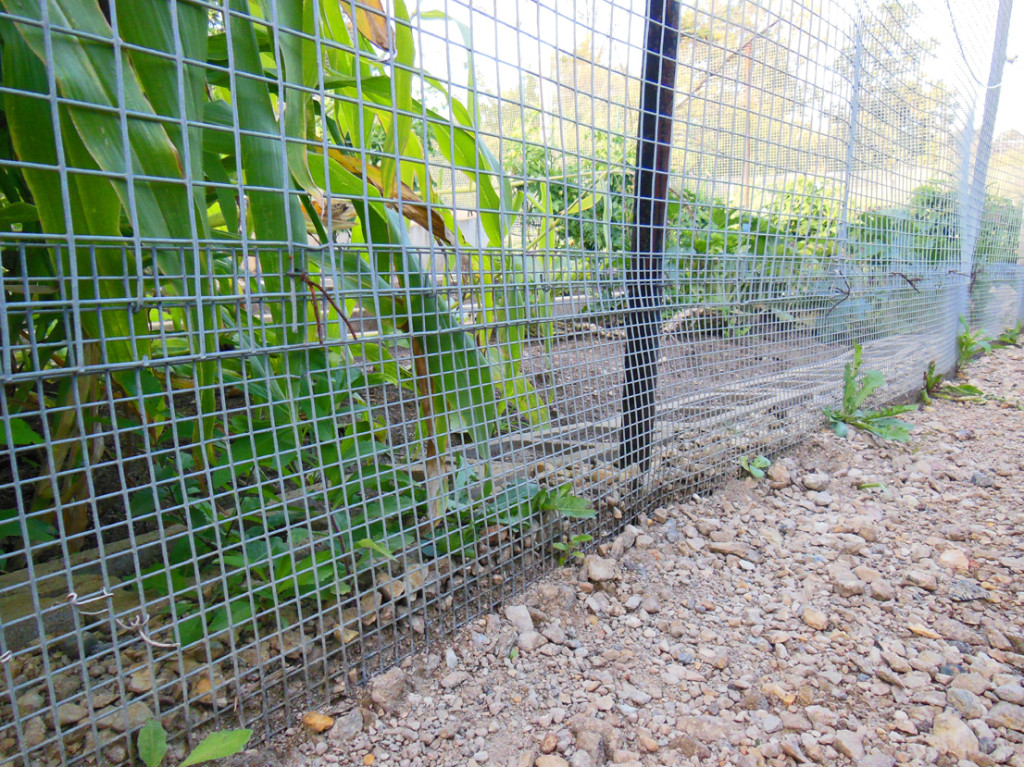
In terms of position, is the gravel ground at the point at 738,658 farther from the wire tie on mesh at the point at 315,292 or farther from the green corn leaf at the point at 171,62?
the green corn leaf at the point at 171,62

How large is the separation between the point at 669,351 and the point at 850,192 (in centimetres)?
107

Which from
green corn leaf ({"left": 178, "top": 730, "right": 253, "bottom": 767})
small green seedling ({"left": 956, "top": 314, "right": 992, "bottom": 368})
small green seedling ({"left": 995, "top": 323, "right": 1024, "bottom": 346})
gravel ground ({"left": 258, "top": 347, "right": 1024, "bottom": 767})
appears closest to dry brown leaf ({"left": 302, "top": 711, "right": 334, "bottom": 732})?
gravel ground ({"left": 258, "top": 347, "right": 1024, "bottom": 767})

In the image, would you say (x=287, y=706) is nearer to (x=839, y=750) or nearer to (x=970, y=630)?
(x=839, y=750)

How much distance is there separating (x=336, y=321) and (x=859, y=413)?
2121 millimetres

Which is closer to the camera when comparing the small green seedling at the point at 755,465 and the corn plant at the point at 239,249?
the corn plant at the point at 239,249

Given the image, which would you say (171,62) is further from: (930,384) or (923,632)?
(930,384)

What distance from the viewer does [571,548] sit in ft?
4.34

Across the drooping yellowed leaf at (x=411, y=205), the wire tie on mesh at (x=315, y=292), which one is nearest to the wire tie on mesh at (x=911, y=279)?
the drooping yellowed leaf at (x=411, y=205)

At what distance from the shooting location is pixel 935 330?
2973 millimetres

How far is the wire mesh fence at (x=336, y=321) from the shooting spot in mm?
693

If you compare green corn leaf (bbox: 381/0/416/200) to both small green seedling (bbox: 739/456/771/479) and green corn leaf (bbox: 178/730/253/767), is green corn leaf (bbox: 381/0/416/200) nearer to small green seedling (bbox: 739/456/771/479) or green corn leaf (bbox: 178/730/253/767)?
green corn leaf (bbox: 178/730/253/767)

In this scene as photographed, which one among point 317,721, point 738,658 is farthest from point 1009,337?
point 317,721

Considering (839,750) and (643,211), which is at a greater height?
(643,211)

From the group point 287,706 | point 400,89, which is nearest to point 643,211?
point 400,89
